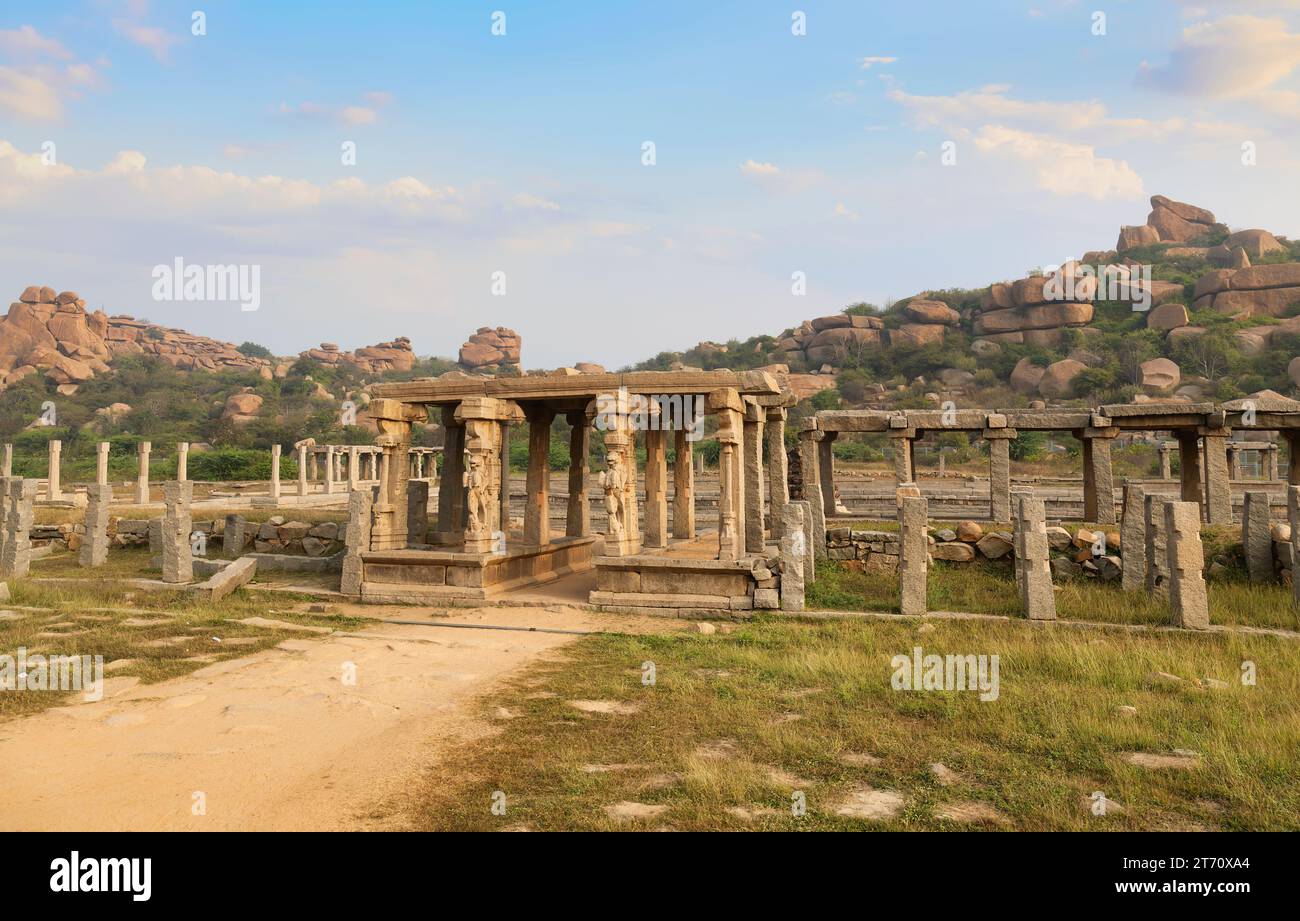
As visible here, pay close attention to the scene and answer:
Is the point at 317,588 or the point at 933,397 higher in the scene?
the point at 933,397

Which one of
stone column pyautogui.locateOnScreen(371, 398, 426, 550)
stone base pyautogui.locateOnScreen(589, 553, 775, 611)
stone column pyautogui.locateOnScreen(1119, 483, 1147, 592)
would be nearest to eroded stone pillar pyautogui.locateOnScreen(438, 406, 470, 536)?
stone column pyautogui.locateOnScreen(371, 398, 426, 550)

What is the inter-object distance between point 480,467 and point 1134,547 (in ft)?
33.6

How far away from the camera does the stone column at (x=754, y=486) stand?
51.1 ft

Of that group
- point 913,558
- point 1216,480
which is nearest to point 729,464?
point 913,558

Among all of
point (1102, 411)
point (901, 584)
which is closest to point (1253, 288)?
point (1102, 411)

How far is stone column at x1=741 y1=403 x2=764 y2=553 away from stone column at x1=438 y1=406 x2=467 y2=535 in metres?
6.00

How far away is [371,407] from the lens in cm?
1310

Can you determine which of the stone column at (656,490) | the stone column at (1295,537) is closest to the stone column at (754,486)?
the stone column at (656,490)

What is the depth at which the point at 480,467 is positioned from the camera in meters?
12.5

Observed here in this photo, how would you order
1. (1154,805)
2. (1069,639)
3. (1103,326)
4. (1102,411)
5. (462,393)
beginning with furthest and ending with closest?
(1103,326)
(1102,411)
(462,393)
(1069,639)
(1154,805)

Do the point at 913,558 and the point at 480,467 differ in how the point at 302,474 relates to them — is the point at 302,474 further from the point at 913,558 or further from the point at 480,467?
the point at 913,558

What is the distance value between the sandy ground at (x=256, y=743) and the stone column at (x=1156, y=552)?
8.74 m

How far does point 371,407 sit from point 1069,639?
10953mm
